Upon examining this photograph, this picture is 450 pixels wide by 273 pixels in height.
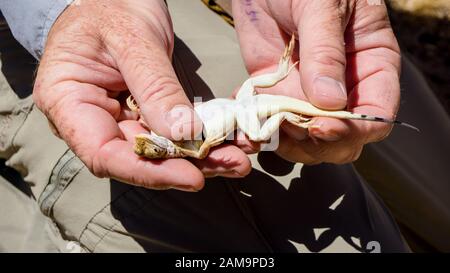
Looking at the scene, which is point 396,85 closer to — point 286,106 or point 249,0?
point 286,106

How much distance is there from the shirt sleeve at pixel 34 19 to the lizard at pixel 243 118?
0.39 m

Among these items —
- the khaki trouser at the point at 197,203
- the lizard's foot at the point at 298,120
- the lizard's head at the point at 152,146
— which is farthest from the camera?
the khaki trouser at the point at 197,203

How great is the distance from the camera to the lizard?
1.64 metres

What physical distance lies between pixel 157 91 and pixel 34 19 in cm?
60

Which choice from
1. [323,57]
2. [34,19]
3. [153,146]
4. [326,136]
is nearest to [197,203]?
[153,146]

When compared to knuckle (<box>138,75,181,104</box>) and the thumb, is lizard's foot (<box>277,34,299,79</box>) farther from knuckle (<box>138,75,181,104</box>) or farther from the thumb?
knuckle (<box>138,75,181,104</box>)

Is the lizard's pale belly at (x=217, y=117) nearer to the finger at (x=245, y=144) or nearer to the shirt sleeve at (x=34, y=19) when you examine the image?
the finger at (x=245, y=144)

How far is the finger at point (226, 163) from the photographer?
165cm

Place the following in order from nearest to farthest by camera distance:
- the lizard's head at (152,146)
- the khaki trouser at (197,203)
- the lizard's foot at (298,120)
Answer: the lizard's head at (152,146), the lizard's foot at (298,120), the khaki trouser at (197,203)

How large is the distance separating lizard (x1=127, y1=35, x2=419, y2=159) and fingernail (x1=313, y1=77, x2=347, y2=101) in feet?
0.21

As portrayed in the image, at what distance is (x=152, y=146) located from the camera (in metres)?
1.59

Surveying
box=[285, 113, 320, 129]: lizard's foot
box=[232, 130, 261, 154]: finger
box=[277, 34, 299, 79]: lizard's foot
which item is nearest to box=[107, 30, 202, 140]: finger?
box=[232, 130, 261, 154]: finger

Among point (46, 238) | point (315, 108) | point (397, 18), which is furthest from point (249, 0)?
point (397, 18)

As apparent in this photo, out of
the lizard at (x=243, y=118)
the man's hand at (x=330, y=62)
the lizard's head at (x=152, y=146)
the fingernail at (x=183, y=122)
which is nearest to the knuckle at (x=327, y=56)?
the man's hand at (x=330, y=62)
